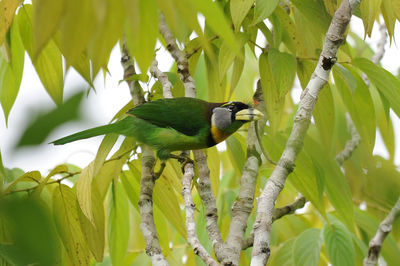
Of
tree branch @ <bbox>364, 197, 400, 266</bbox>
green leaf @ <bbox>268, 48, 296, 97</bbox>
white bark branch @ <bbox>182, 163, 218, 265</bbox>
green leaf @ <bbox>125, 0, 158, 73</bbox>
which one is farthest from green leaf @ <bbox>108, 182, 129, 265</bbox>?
green leaf @ <bbox>125, 0, 158, 73</bbox>

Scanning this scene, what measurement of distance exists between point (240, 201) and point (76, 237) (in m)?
0.65

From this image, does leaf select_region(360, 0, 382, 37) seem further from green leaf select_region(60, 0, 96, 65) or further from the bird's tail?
green leaf select_region(60, 0, 96, 65)

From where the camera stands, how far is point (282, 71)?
80.8 inches

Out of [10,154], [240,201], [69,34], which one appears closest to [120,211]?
[240,201]

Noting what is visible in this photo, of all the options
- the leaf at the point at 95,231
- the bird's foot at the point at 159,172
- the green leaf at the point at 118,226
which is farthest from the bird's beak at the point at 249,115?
the leaf at the point at 95,231

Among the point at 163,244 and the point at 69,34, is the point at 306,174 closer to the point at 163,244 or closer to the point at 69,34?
the point at 163,244

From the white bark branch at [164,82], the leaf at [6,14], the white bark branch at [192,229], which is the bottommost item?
the white bark branch at [192,229]

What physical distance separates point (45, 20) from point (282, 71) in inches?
56.8

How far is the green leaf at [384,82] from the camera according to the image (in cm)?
214

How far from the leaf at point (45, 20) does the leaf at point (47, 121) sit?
301 millimetres

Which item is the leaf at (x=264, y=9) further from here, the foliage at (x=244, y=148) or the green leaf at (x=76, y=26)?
the green leaf at (x=76, y=26)

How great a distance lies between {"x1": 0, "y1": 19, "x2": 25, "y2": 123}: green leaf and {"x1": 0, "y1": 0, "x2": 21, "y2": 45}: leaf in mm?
427

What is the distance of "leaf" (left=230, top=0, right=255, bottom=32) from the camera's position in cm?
183

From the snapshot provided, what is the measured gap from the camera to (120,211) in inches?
98.5
